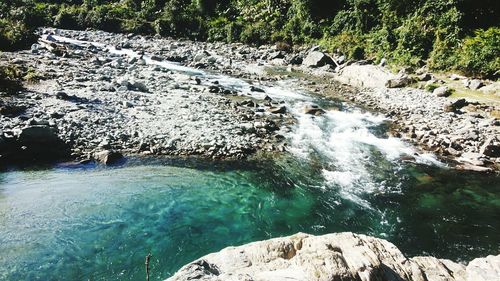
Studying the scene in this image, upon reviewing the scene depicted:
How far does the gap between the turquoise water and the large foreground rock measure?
101 inches

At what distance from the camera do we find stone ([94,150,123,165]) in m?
13.0

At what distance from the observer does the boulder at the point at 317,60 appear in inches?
1259

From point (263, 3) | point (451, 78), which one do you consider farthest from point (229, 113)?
point (263, 3)

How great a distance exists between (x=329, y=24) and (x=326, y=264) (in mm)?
38699

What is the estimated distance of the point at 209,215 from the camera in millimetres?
10422

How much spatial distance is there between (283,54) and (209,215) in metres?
28.8

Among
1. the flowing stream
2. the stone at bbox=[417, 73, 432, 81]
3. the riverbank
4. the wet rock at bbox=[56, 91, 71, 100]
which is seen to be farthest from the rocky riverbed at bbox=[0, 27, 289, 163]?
the stone at bbox=[417, 73, 432, 81]

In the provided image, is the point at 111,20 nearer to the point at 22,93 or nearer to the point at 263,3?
the point at 263,3

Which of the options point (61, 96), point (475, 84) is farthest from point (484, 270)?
point (475, 84)

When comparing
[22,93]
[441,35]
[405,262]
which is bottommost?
[405,262]

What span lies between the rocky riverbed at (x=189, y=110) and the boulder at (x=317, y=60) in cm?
78

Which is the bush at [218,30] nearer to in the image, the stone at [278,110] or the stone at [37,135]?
the stone at [278,110]

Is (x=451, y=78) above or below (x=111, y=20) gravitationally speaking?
below

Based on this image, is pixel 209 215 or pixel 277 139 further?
pixel 277 139
